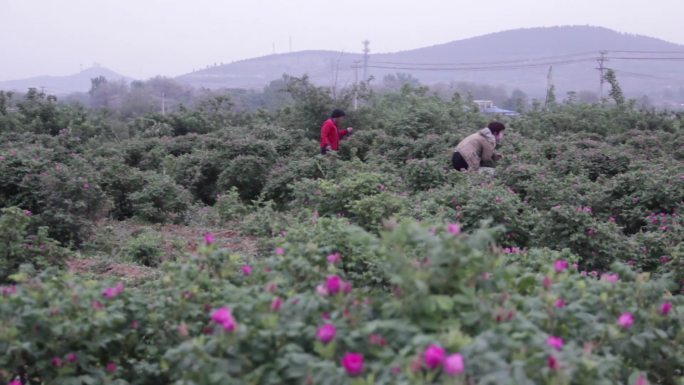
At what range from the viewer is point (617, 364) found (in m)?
2.58

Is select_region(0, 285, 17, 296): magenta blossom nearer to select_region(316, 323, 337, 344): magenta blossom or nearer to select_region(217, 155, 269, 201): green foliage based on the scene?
select_region(316, 323, 337, 344): magenta blossom

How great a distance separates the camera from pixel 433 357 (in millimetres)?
2111

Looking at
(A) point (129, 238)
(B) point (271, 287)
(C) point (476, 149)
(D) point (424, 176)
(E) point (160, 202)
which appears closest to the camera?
(B) point (271, 287)

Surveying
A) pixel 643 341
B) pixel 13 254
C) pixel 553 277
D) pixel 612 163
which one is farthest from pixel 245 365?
pixel 612 163

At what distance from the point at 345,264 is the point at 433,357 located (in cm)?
241

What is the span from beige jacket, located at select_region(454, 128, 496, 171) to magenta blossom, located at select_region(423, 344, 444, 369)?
27.0 ft

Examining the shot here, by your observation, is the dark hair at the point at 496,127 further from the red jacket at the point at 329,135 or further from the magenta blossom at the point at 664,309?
the magenta blossom at the point at 664,309

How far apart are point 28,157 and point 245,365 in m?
7.71

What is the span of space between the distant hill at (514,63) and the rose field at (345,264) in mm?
53156

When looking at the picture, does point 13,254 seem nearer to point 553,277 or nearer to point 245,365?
point 245,365

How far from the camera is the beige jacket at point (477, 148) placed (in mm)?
10336

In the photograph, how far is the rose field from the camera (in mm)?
2494

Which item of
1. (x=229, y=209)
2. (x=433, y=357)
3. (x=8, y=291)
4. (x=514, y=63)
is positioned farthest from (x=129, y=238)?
(x=514, y=63)

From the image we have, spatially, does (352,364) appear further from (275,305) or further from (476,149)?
(476,149)
